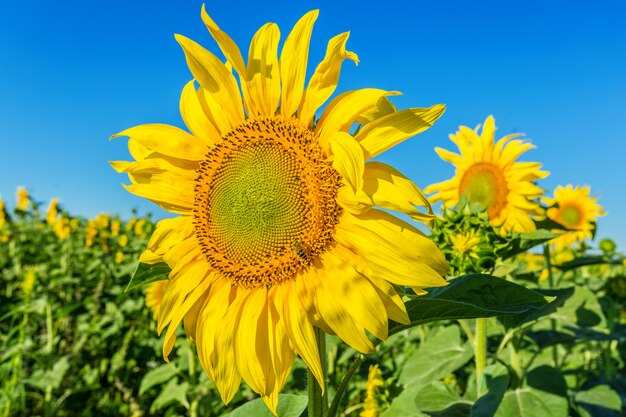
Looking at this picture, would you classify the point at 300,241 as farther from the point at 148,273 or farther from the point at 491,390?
the point at 491,390

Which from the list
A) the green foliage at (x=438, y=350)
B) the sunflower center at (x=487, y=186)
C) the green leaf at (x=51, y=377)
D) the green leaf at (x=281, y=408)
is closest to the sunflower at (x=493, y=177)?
the sunflower center at (x=487, y=186)

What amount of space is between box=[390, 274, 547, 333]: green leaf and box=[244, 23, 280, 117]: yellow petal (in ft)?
1.84

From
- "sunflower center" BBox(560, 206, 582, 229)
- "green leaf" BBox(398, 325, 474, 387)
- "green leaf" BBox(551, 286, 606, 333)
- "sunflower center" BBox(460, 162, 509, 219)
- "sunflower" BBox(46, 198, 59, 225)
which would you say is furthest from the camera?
"sunflower" BBox(46, 198, 59, 225)

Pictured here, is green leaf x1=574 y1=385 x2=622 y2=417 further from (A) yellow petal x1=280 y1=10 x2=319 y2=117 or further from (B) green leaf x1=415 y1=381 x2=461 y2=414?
(A) yellow petal x1=280 y1=10 x2=319 y2=117

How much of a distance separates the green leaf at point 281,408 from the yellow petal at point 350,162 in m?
0.66

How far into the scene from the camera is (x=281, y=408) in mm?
1528

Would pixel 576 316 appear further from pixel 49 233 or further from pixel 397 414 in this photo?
pixel 49 233

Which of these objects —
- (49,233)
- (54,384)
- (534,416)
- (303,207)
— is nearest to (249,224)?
(303,207)

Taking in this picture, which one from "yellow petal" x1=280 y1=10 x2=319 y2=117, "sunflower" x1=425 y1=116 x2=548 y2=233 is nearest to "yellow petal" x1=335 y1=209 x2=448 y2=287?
"yellow petal" x1=280 y1=10 x2=319 y2=117

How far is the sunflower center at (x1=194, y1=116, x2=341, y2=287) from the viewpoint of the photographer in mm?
1284

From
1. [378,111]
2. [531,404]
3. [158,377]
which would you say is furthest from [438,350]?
[158,377]

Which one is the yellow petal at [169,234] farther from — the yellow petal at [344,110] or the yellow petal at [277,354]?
the yellow petal at [344,110]

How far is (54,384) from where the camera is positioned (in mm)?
3881

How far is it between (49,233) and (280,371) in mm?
8554
